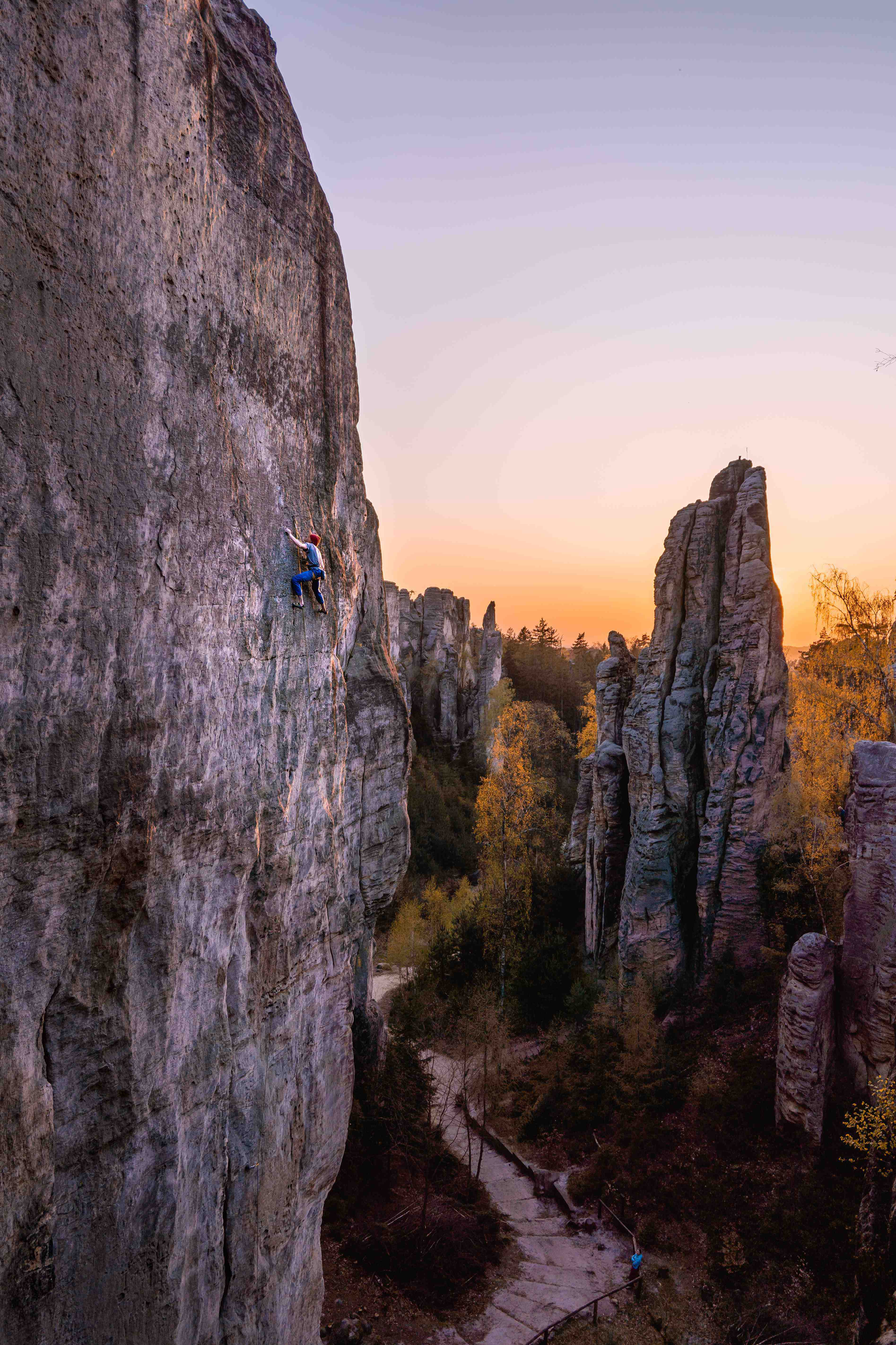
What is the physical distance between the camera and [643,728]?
72.6 ft

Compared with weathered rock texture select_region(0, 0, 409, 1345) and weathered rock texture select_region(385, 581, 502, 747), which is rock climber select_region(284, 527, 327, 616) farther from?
weathered rock texture select_region(385, 581, 502, 747)

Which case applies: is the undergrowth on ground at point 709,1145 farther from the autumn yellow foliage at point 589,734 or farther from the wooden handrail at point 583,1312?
the autumn yellow foliage at point 589,734

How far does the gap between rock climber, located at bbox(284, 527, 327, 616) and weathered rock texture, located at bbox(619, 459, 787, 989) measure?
15.6 metres

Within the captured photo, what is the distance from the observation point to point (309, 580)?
8398 mm

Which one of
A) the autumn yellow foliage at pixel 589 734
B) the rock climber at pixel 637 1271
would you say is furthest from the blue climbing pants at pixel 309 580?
the autumn yellow foliage at pixel 589 734

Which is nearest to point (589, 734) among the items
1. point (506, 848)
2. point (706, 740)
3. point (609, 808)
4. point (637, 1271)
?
point (506, 848)

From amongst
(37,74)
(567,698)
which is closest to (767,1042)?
(37,74)

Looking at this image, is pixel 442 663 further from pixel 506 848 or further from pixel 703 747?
pixel 703 747

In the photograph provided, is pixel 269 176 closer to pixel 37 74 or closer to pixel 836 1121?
pixel 37 74

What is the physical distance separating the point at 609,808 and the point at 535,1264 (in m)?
12.7

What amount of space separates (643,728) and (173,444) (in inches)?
726

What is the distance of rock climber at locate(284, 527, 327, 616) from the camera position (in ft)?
26.9

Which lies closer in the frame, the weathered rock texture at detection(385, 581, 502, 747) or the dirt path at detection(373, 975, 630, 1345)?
the dirt path at detection(373, 975, 630, 1345)

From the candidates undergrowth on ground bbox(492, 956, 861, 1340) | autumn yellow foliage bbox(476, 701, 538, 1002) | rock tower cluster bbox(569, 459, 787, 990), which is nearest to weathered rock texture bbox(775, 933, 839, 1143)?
undergrowth on ground bbox(492, 956, 861, 1340)
